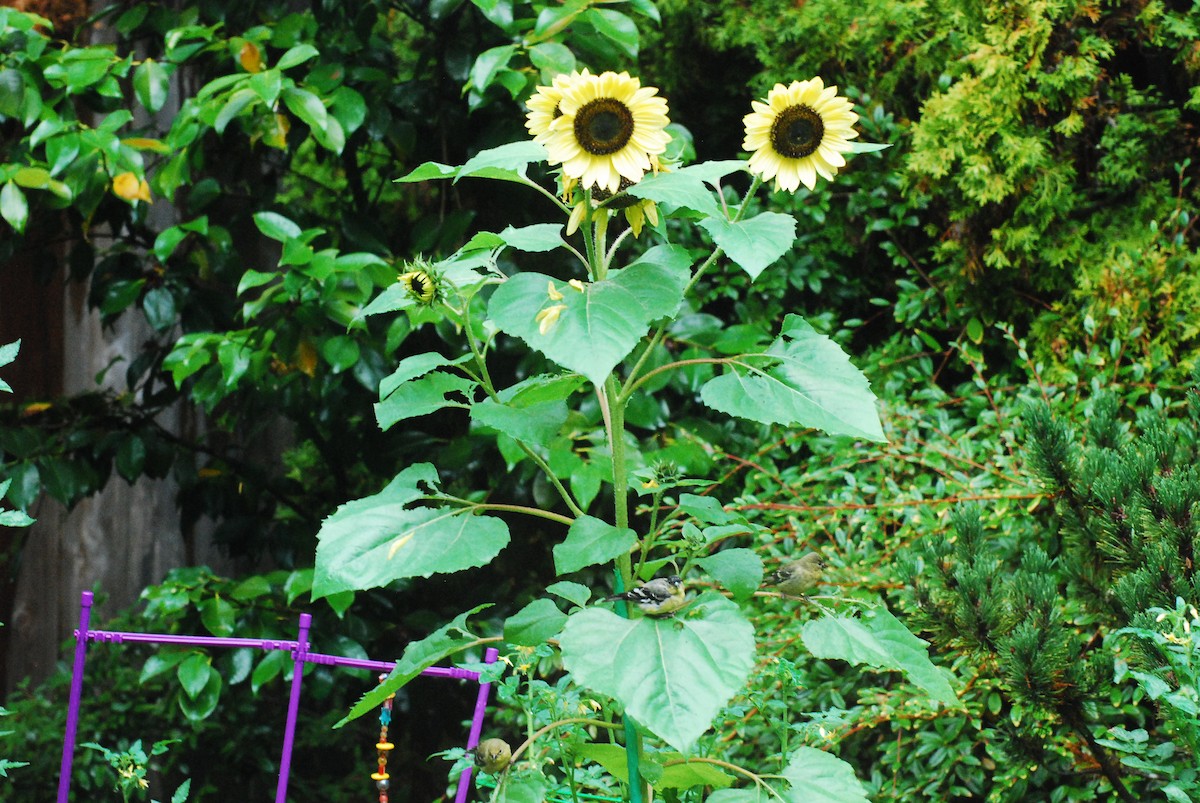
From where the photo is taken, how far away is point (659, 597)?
83 cm

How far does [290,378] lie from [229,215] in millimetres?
662

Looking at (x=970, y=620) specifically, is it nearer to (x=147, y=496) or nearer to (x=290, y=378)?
(x=290, y=378)

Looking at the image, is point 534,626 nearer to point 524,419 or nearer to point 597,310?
point 524,419

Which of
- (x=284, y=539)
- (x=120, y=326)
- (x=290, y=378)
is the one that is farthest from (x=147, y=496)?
(x=290, y=378)

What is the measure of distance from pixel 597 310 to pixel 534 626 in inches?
12.4

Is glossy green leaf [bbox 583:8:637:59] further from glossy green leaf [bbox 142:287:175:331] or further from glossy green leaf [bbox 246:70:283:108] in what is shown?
glossy green leaf [bbox 142:287:175:331]

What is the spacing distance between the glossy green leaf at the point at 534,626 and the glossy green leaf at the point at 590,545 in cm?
10

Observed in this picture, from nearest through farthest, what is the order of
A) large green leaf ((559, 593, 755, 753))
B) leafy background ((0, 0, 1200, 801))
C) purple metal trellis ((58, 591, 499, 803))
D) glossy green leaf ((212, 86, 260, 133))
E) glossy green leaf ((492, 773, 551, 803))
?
1. large green leaf ((559, 593, 755, 753))
2. glossy green leaf ((492, 773, 551, 803))
3. purple metal trellis ((58, 591, 499, 803))
4. leafy background ((0, 0, 1200, 801))
5. glossy green leaf ((212, 86, 260, 133))

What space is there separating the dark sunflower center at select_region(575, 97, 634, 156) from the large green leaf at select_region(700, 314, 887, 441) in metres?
0.21

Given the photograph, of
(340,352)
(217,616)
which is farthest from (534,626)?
(217,616)

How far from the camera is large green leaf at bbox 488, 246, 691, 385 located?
74cm

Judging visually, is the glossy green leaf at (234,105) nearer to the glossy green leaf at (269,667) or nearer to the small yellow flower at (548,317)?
the glossy green leaf at (269,667)

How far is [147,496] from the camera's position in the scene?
107 inches

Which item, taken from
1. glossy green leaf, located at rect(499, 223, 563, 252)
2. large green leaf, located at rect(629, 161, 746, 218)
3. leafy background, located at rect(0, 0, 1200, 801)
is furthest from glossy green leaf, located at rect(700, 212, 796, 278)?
leafy background, located at rect(0, 0, 1200, 801)
